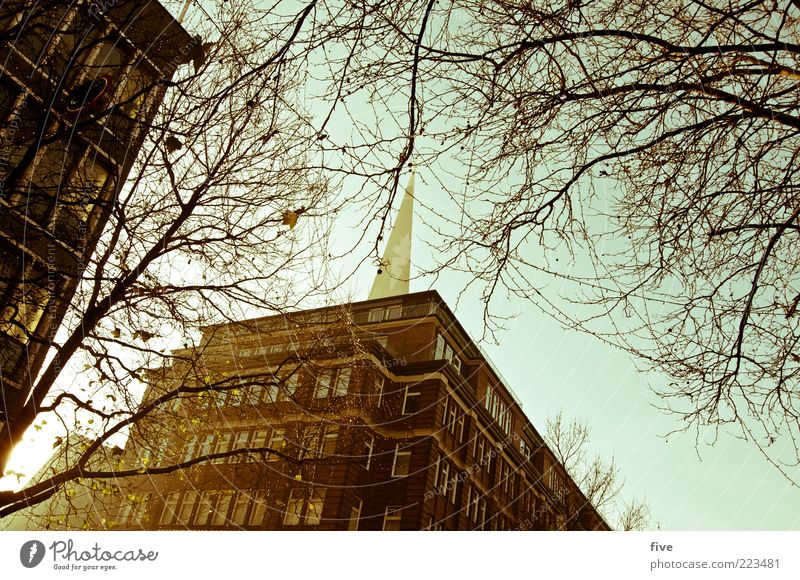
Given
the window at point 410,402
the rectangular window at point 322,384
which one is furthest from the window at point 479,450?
the rectangular window at point 322,384

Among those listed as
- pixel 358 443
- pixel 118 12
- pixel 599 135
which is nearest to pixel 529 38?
pixel 599 135

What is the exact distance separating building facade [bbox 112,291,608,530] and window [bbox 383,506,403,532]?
0.02 meters

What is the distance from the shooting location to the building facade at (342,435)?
4.62 meters

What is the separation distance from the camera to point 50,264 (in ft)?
11.6

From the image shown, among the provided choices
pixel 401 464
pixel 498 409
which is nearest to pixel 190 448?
pixel 401 464

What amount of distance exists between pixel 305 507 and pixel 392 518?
4.25ft

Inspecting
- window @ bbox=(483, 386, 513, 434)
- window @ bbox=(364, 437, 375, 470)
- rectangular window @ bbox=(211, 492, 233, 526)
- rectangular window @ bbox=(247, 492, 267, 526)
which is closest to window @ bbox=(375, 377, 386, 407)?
window @ bbox=(364, 437, 375, 470)

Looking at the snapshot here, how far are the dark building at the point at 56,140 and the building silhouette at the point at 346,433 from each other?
96 centimetres

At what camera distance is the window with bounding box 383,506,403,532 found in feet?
26.0

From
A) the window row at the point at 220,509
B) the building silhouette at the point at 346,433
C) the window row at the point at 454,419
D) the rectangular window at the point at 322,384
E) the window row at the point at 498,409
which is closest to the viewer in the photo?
the building silhouette at the point at 346,433

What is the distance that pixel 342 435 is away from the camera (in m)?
6.80

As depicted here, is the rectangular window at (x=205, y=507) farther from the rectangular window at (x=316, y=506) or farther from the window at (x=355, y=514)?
the window at (x=355, y=514)

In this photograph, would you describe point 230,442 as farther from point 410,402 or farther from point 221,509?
point 410,402
